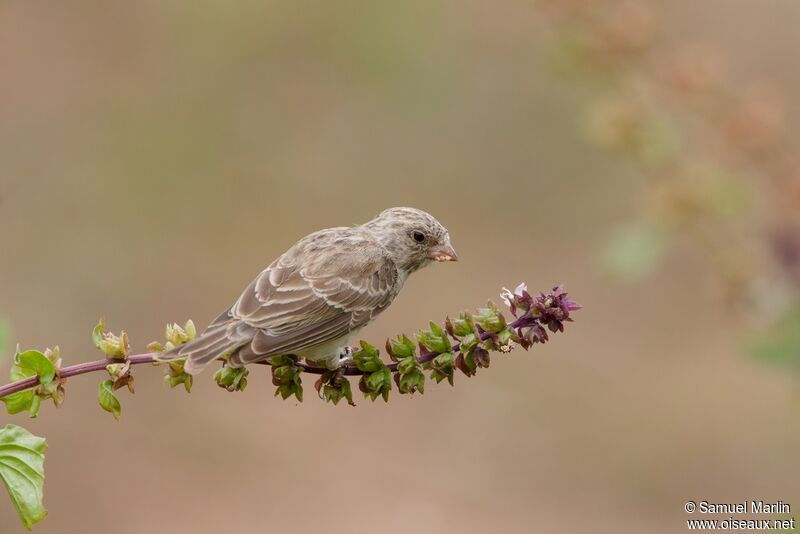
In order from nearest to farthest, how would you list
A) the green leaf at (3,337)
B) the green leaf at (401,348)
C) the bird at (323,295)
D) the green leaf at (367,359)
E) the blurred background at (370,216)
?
the green leaf at (3,337) < the green leaf at (401,348) < the green leaf at (367,359) < the bird at (323,295) < the blurred background at (370,216)

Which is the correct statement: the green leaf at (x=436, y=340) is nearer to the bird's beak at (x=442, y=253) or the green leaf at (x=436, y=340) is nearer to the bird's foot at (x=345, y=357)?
the bird's foot at (x=345, y=357)

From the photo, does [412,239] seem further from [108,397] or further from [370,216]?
[370,216]

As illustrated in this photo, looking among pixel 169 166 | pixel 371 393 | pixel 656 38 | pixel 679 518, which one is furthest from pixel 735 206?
pixel 169 166

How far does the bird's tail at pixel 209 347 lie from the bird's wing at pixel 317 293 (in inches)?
3.7

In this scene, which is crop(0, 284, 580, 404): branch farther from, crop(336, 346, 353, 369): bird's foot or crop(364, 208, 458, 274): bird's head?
crop(364, 208, 458, 274): bird's head

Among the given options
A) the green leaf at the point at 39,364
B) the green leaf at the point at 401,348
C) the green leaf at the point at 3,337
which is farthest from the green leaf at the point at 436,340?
the green leaf at the point at 3,337

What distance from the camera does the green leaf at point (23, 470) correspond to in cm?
348

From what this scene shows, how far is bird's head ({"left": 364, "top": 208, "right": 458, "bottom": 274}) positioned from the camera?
6020 mm

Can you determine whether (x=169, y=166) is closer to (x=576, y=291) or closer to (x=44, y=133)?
(x=44, y=133)

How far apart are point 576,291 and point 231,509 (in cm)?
564

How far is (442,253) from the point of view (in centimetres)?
606

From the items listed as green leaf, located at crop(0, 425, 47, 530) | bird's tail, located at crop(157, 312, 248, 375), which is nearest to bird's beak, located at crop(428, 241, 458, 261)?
bird's tail, located at crop(157, 312, 248, 375)

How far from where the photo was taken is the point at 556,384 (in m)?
12.1

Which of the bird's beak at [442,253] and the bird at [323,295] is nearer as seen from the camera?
the bird at [323,295]
